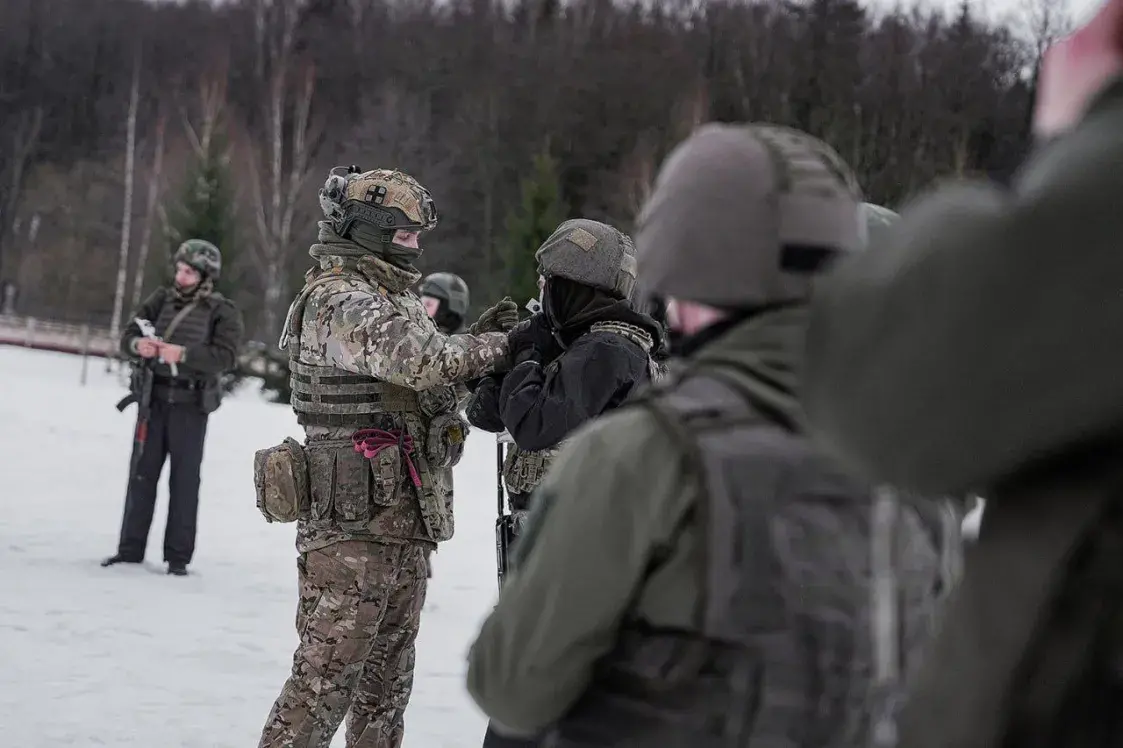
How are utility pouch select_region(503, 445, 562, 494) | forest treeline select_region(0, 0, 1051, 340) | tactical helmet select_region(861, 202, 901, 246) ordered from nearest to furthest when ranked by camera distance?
tactical helmet select_region(861, 202, 901, 246) → utility pouch select_region(503, 445, 562, 494) → forest treeline select_region(0, 0, 1051, 340)

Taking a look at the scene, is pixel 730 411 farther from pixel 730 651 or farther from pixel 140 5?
pixel 140 5

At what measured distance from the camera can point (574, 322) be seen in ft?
12.5

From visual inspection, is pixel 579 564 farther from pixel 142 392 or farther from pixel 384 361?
pixel 142 392

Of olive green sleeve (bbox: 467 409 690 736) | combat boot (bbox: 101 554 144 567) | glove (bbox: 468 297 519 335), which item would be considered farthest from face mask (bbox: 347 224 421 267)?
combat boot (bbox: 101 554 144 567)

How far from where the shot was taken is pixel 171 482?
7684mm

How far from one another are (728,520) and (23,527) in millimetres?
7978

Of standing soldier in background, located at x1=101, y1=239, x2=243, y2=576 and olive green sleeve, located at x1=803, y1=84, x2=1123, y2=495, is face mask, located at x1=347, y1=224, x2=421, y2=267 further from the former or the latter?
standing soldier in background, located at x1=101, y1=239, x2=243, y2=576

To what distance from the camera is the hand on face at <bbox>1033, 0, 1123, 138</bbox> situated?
0.94 m

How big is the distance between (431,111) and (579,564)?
39.2 metres

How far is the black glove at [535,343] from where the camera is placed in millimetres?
3877

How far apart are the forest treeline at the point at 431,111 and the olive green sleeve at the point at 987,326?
25656 mm

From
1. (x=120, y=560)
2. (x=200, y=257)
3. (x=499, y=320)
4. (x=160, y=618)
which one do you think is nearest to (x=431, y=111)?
(x=200, y=257)

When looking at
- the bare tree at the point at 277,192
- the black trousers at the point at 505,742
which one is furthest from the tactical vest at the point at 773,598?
the bare tree at the point at 277,192

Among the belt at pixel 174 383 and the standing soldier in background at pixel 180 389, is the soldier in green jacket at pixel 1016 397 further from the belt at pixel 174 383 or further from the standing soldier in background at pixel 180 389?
the belt at pixel 174 383
